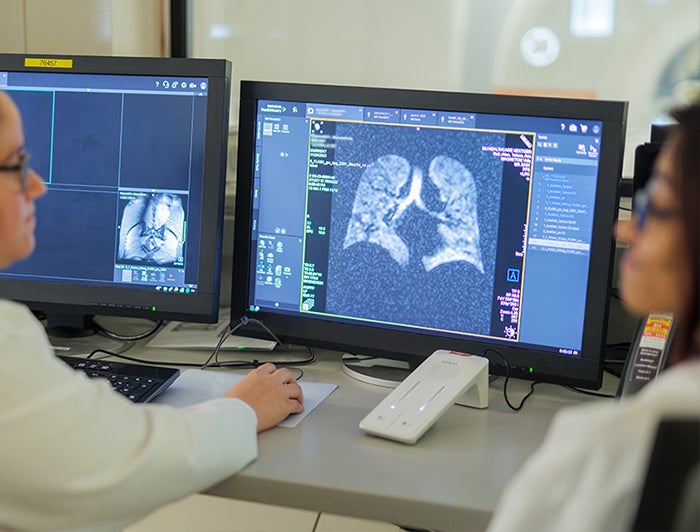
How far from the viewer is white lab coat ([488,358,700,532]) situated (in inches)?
27.5

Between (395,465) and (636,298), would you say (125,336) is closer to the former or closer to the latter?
(395,465)

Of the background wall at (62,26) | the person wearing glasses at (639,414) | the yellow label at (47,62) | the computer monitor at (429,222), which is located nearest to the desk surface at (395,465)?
the computer monitor at (429,222)

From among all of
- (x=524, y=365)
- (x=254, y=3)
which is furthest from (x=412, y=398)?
(x=254, y=3)

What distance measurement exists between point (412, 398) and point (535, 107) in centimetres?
49

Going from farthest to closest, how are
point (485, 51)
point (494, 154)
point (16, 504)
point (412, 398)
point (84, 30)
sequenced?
point (485, 51) < point (84, 30) < point (494, 154) < point (412, 398) < point (16, 504)

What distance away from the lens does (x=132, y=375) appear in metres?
1.36

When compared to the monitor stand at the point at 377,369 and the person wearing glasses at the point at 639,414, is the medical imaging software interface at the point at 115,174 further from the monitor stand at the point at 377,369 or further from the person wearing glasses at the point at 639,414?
the person wearing glasses at the point at 639,414

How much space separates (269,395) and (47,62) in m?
0.76

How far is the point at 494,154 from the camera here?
1.37m

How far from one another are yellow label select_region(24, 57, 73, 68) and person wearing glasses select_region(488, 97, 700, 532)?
3.71 feet

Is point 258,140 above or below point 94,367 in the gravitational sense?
above

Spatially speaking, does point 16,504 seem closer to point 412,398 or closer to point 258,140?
point 412,398

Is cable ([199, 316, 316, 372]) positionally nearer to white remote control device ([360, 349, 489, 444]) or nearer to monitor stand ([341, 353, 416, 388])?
monitor stand ([341, 353, 416, 388])

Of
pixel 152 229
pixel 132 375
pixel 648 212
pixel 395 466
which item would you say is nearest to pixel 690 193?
pixel 648 212
